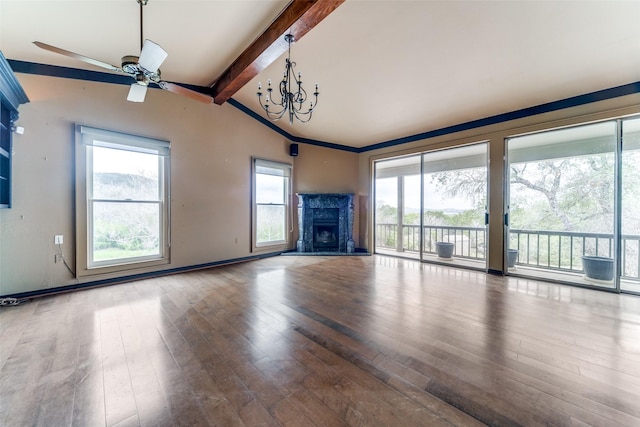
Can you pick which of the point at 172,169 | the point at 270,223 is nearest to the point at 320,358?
the point at 172,169

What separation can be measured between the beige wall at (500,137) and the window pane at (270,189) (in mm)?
2869

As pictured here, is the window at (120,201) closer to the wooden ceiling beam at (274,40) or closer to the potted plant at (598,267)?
the wooden ceiling beam at (274,40)

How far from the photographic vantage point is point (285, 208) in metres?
6.07

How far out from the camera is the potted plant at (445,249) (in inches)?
216

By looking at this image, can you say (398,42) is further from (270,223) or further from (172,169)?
(270,223)

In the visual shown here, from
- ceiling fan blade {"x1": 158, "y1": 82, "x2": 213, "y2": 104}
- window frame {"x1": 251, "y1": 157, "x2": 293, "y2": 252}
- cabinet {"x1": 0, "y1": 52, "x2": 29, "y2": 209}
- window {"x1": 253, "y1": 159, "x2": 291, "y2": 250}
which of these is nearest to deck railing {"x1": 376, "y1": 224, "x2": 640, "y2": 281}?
window frame {"x1": 251, "y1": 157, "x2": 293, "y2": 252}

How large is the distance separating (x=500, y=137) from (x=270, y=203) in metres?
4.81

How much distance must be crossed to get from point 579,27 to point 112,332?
578 centimetres

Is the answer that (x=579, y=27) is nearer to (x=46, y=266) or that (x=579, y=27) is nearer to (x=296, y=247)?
(x=296, y=247)

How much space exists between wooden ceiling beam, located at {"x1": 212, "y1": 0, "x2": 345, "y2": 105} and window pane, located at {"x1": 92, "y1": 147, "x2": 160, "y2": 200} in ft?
5.81

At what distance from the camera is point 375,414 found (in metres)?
1.39

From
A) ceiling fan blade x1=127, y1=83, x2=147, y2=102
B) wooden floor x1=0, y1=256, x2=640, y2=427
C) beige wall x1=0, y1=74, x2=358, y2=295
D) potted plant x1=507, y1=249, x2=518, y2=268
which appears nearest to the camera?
wooden floor x1=0, y1=256, x2=640, y2=427

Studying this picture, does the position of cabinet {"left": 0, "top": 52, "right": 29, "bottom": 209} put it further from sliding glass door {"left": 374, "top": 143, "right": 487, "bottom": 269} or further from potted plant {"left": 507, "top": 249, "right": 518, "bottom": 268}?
potted plant {"left": 507, "top": 249, "right": 518, "bottom": 268}

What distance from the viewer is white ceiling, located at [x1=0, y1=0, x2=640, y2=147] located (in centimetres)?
255
